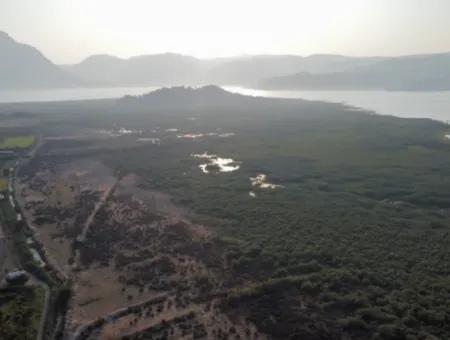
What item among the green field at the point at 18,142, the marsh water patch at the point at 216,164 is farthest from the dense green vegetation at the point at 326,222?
the green field at the point at 18,142

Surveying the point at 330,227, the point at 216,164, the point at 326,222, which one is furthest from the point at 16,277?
the point at 216,164

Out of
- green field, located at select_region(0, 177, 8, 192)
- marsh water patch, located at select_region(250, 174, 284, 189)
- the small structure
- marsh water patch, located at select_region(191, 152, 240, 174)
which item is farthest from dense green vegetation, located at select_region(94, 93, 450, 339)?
green field, located at select_region(0, 177, 8, 192)

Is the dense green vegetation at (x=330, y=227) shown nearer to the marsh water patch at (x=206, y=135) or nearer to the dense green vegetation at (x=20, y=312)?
the dense green vegetation at (x=20, y=312)

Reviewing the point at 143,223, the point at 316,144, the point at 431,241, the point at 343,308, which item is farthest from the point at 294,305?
the point at 316,144

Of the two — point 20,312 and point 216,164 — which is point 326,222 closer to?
point 20,312

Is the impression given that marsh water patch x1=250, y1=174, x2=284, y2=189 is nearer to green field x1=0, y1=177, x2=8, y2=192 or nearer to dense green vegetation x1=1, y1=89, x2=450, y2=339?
dense green vegetation x1=1, y1=89, x2=450, y2=339

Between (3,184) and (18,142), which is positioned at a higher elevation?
(18,142)

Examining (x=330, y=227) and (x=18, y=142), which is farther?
(x=18, y=142)

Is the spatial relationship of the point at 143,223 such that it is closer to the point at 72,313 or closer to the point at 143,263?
the point at 143,263
